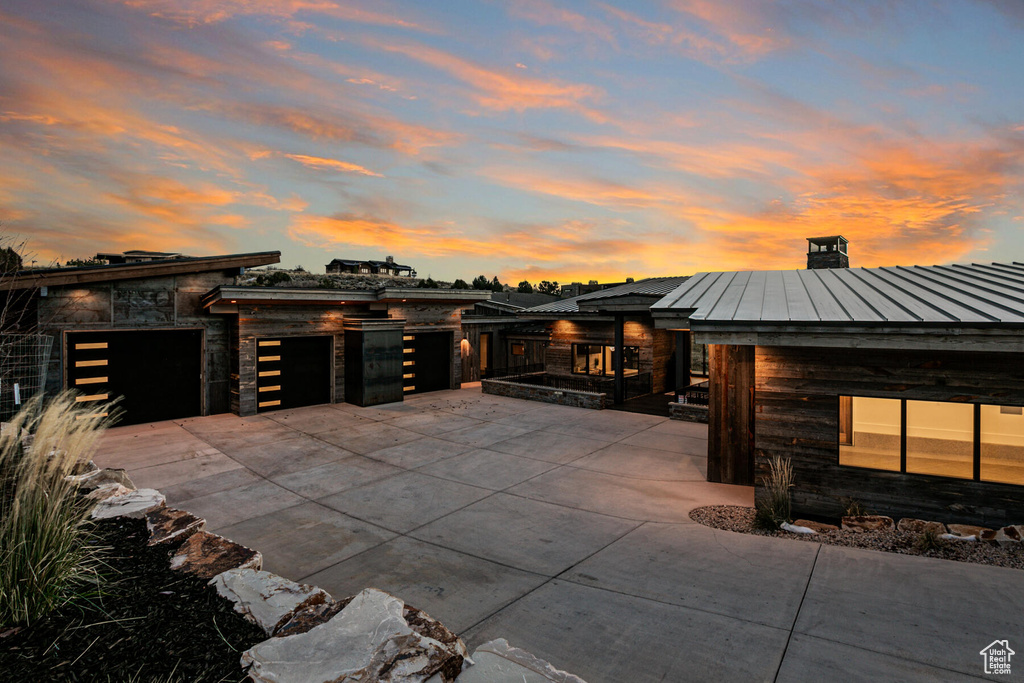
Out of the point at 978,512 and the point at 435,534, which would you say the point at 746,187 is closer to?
the point at 978,512

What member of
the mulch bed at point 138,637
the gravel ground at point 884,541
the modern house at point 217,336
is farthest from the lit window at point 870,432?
the modern house at point 217,336

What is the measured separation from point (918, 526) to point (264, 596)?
864 centimetres

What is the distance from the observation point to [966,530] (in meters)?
6.39

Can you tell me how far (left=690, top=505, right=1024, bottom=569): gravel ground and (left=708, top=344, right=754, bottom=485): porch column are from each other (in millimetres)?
1736

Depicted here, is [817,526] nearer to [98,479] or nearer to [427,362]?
[98,479]

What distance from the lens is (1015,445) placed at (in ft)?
21.5

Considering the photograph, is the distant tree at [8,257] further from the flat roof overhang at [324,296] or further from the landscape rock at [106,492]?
the flat roof overhang at [324,296]

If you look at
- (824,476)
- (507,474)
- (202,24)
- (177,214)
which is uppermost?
(202,24)

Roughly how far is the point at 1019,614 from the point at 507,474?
7351mm

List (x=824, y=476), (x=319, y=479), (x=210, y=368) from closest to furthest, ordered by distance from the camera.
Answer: (x=824, y=476) → (x=319, y=479) → (x=210, y=368)

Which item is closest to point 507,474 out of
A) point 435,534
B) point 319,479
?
point 435,534

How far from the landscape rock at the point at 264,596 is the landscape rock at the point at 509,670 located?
4.60ft

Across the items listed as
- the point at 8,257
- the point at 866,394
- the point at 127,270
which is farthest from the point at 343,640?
the point at 127,270

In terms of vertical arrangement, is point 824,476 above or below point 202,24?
below
